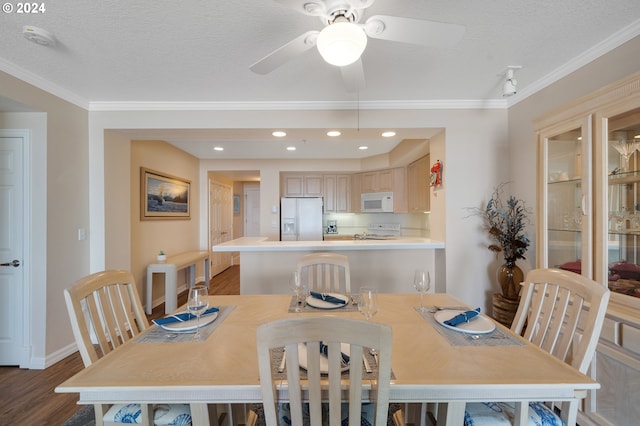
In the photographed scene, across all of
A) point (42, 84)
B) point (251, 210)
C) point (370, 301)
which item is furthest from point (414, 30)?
point (251, 210)

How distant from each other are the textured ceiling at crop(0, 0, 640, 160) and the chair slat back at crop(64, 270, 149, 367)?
1431mm

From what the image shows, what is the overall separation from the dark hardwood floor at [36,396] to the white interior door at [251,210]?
198 inches

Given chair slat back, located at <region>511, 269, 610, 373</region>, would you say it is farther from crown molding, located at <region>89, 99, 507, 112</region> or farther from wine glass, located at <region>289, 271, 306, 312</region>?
crown molding, located at <region>89, 99, 507, 112</region>

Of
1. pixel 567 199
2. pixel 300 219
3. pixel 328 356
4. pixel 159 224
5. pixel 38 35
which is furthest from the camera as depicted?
Result: pixel 300 219

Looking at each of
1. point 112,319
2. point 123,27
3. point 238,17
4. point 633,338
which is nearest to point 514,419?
point 633,338

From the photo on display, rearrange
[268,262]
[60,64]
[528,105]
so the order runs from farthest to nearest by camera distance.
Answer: [268,262] < [528,105] < [60,64]

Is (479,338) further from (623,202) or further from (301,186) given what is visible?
(301,186)

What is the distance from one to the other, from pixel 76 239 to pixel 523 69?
414 centimetres

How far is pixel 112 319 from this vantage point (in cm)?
138

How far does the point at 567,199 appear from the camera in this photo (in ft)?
6.07

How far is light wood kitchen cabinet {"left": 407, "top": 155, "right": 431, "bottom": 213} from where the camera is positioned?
3.91m

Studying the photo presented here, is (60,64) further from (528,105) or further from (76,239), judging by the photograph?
(528,105)

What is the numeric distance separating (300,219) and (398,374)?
14.9 feet

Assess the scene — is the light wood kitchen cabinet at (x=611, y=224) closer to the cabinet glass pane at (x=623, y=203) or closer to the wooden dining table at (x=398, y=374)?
the cabinet glass pane at (x=623, y=203)
